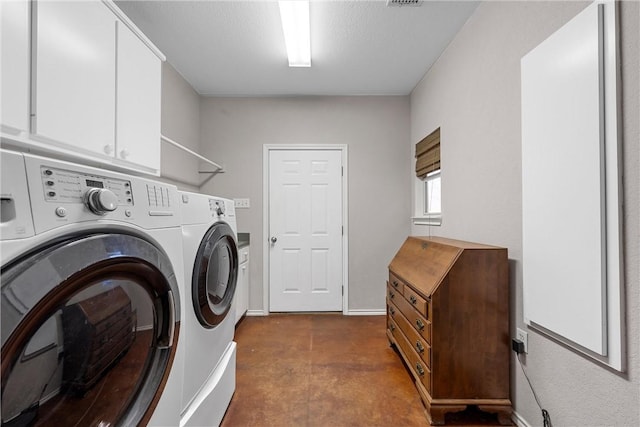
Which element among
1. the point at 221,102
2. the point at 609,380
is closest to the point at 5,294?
the point at 609,380

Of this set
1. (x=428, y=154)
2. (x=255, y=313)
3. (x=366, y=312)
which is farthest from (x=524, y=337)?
(x=255, y=313)

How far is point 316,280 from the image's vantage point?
3156 mm

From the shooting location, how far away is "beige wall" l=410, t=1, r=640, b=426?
93cm

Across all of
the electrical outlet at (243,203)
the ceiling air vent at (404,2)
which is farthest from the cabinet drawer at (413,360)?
the ceiling air vent at (404,2)

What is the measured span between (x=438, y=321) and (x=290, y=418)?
0.98m

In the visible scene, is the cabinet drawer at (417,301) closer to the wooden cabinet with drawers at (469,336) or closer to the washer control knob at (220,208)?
the wooden cabinet with drawers at (469,336)

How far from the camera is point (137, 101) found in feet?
5.03

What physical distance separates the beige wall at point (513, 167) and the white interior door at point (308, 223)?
118cm

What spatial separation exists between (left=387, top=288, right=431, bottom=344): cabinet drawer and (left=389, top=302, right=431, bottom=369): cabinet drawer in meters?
0.03

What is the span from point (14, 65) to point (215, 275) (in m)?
1.07

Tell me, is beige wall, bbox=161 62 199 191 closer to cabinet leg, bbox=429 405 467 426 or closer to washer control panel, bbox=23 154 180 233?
washer control panel, bbox=23 154 180 233

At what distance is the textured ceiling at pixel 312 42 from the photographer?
182 cm

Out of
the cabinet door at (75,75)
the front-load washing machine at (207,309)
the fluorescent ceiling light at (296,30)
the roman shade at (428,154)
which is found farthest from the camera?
the roman shade at (428,154)

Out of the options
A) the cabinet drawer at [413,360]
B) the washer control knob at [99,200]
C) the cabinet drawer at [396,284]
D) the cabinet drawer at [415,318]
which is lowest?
the cabinet drawer at [413,360]
